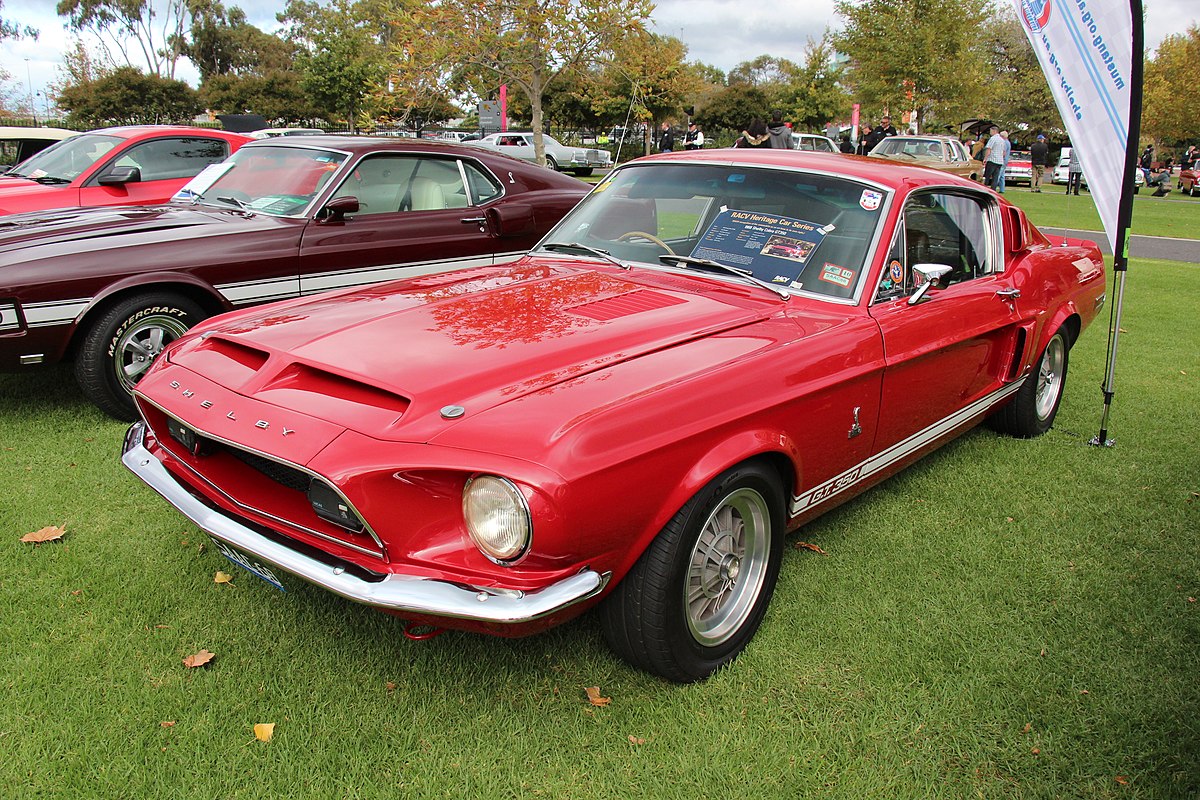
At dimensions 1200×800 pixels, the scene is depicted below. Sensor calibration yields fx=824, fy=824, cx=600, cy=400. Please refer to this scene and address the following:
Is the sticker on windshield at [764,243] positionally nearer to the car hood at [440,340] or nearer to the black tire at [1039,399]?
the car hood at [440,340]

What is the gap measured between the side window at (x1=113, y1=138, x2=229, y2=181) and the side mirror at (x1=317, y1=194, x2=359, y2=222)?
293 centimetres

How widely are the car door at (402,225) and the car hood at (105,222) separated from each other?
1.34ft

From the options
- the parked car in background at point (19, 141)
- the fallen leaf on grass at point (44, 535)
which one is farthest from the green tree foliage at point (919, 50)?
the fallen leaf on grass at point (44, 535)

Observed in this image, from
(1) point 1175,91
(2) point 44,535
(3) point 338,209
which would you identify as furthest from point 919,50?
(2) point 44,535

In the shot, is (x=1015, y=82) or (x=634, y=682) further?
(x=1015, y=82)

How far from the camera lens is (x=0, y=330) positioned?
4059 mm

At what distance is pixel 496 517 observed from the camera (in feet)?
6.53

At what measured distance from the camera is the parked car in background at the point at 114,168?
669 cm

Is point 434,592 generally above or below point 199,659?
above

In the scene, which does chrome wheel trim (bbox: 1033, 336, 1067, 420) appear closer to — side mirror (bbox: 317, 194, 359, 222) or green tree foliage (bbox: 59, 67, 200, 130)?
side mirror (bbox: 317, 194, 359, 222)

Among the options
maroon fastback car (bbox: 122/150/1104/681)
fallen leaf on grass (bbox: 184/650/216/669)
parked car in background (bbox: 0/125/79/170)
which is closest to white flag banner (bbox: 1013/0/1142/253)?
maroon fastback car (bbox: 122/150/1104/681)

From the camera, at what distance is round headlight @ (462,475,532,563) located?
1.96 metres

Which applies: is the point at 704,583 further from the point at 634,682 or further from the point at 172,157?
the point at 172,157

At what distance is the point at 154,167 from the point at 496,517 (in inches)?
272
